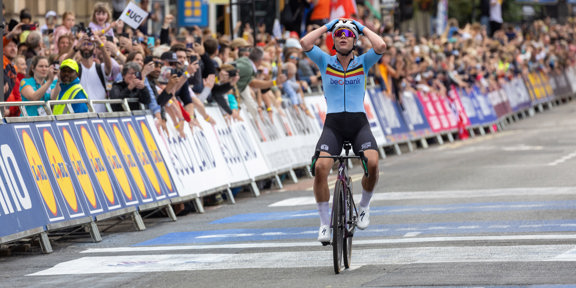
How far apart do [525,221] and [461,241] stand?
1898 millimetres

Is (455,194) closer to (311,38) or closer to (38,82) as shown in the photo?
(38,82)

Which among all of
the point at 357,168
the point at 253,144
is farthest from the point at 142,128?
the point at 357,168

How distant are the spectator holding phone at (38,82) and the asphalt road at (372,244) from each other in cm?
187

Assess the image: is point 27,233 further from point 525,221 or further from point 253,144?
point 253,144

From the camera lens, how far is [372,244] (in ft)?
41.0

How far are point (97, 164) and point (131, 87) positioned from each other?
82.6 inches

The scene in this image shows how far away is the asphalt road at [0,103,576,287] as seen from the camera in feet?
33.2

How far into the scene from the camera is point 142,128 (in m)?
16.1

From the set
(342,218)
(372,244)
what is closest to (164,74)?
(372,244)

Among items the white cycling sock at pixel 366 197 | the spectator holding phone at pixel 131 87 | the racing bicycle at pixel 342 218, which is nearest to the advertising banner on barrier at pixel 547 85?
the spectator holding phone at pixel 131 87

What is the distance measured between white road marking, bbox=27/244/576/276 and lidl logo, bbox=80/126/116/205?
2.31 meters

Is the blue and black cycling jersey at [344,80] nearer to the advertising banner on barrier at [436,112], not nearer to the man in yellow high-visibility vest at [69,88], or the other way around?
the man in yellow high-visibility vest at [69,88]

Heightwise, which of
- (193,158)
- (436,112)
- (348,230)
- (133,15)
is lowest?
(348,230)

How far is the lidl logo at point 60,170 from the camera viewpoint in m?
13.5
